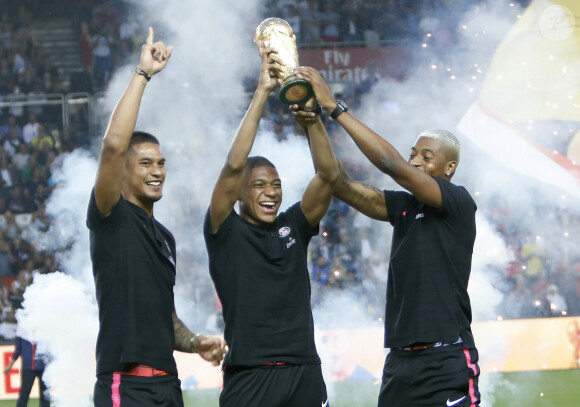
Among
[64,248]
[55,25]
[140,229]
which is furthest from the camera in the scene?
[55,25]

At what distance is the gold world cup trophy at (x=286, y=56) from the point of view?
410cm

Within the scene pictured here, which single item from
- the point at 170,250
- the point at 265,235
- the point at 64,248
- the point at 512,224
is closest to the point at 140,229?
the point at 170,250

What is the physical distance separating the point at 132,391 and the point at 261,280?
2.59 feet

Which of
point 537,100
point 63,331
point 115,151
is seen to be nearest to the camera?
point 115,151

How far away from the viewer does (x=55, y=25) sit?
1588 cm

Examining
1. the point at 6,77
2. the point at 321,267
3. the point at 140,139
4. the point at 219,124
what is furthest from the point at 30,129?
the point at 140,139

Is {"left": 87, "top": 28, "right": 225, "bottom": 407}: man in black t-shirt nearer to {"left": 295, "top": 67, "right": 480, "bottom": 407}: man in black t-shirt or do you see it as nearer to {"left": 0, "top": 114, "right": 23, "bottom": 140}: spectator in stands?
{"left": 295, "top": 67, "right": 480, "bottom": 407}: man in black t-shirt

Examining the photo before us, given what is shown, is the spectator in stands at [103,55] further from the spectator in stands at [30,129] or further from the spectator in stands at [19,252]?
the spectator in stands at [19,252]

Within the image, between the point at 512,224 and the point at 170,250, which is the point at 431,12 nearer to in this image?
the point at 512,224

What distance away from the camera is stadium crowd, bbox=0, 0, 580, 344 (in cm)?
1184

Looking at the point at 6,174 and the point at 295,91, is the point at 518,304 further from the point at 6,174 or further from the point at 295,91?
the point at 295,91

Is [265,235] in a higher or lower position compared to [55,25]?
lower

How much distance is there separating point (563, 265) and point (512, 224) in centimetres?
92

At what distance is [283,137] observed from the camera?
12273 mm
